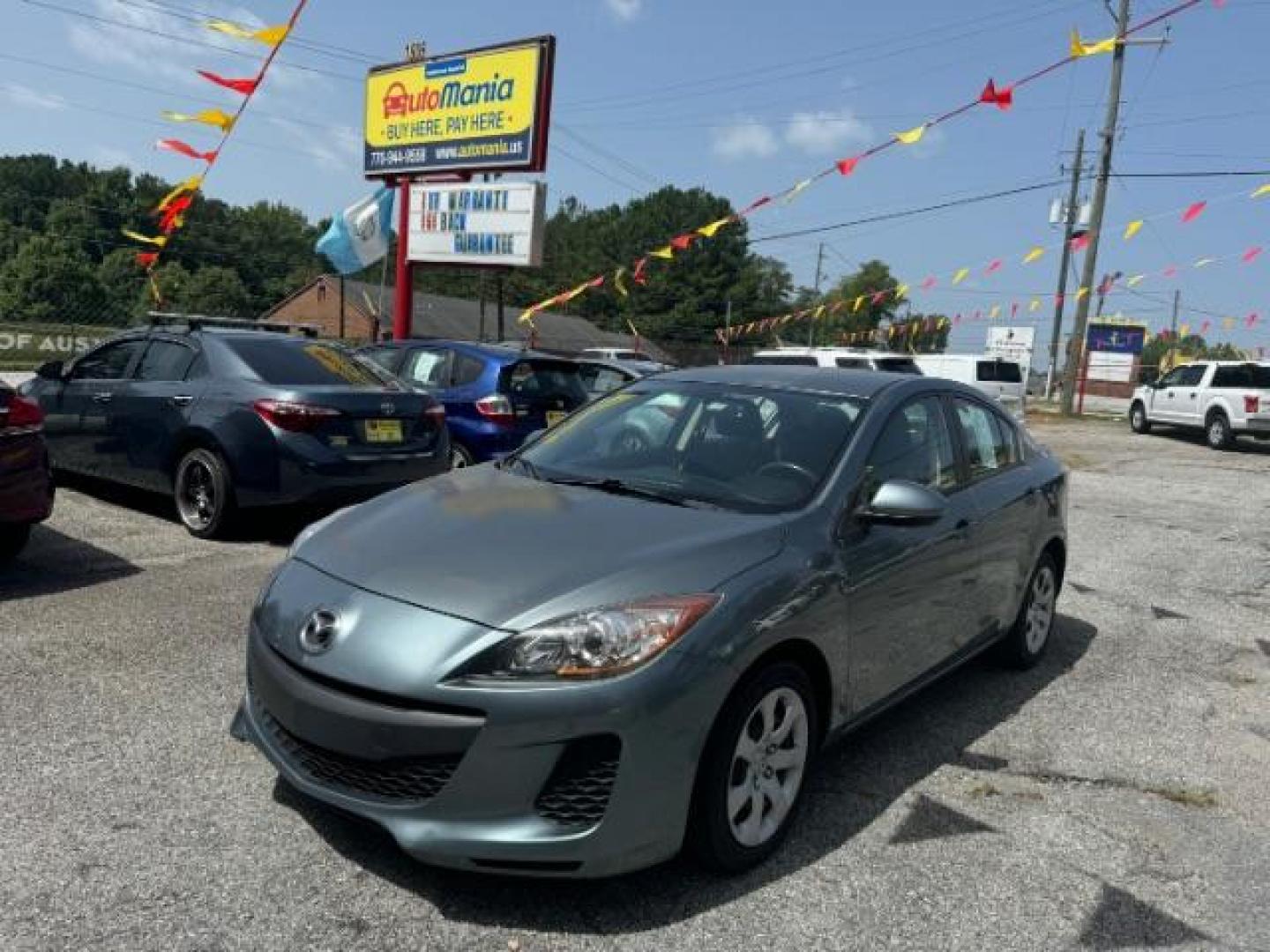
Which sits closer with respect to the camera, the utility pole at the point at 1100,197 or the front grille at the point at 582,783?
the front grille at the point at 582,783

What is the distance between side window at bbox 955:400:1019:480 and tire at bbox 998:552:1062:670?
61 cm

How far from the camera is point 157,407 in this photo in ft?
23.5

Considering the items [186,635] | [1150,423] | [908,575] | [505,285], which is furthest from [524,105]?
[505,285]

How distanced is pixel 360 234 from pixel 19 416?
1311 centimetres

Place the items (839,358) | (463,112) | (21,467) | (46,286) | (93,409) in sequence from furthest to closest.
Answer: (46,286) → (839,358) → (463,112) → (93,409) → (21,467)

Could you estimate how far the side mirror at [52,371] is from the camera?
7.78m

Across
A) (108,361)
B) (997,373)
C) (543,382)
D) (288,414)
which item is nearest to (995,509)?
(288,414)

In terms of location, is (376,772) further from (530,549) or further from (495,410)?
(495,410)

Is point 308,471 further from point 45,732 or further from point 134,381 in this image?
point 45,732

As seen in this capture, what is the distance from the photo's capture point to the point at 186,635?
481 centimetres

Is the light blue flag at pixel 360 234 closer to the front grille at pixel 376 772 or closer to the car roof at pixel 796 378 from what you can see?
the car roof at pixel 796 378

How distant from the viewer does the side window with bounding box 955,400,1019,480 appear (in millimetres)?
4613

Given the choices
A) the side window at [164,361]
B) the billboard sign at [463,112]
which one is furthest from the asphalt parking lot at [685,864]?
the billboard sign at [463,112]

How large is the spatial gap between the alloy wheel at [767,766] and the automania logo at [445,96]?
540 inches
